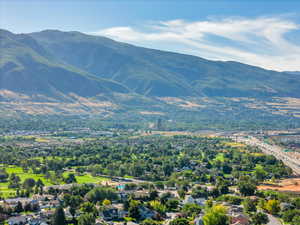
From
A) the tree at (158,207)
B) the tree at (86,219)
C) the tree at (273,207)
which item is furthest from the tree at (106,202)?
the tree at (273,207)

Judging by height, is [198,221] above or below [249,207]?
below

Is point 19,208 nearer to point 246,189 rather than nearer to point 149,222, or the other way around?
point 149,222

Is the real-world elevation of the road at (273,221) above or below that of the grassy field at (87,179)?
below

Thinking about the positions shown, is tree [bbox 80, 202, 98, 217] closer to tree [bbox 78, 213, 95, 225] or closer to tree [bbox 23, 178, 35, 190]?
tree [bbox 78, 213, 95, 225]

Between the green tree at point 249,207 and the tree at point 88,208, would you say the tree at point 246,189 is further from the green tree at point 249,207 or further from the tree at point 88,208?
the tree at point 88,208

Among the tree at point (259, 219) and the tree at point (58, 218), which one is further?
the tree at point (259, 219)

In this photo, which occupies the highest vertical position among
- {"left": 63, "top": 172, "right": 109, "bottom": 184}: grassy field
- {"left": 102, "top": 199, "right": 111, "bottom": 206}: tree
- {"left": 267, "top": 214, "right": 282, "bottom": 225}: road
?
{"left": 102, "top": 199, "right": 111, "bottom": 206}: tree

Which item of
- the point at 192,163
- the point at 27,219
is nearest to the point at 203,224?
the point at 27,219

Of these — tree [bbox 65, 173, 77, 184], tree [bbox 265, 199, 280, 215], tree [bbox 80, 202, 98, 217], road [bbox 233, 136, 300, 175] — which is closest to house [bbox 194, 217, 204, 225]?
tree [bbox 265, 199, 280, 215]

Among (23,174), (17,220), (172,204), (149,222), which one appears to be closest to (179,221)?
(149,222)
